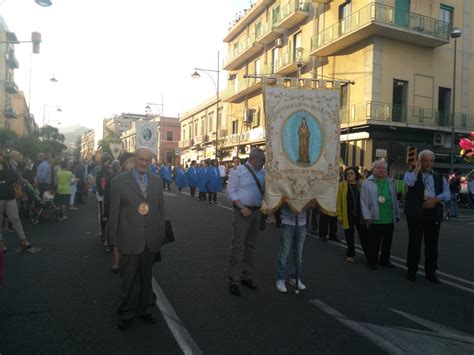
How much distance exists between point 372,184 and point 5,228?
882 cm

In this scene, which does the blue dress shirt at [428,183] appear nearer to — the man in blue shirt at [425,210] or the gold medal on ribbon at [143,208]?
the man in blue shirt at [425,210]

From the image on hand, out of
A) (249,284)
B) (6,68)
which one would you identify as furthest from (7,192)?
(6,68)

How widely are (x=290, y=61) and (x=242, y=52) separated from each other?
9130 millimetres

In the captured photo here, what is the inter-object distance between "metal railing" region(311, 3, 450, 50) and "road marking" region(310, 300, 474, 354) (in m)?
21.7

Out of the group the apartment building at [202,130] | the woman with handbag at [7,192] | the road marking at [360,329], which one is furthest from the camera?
the apartment building at [202,130]

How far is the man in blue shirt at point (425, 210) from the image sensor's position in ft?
21.1

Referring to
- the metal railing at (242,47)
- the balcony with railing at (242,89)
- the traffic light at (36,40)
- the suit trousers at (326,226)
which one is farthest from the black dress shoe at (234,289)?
the metal railing at (242,47)

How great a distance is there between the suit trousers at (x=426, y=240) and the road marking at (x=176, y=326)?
3.82 m

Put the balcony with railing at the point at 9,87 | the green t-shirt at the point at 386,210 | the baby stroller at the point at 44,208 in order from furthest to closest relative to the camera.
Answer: the balcony with railing at the point at 9,87
the baby stroller at the point at 44,208
the green t-shirt at the point at 386,210

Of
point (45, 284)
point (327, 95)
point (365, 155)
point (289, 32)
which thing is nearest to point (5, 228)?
point (45, 284)

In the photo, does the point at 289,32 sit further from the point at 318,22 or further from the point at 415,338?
the point at 415,338

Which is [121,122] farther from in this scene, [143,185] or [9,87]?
[143,185]

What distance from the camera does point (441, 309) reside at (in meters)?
5.17

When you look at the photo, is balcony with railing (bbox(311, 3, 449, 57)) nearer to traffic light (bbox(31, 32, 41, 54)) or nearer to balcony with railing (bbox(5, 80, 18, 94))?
traffic light (bbox(31, 32, 41, 54))
